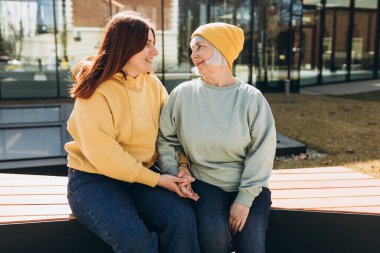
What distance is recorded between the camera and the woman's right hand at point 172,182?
2309mm

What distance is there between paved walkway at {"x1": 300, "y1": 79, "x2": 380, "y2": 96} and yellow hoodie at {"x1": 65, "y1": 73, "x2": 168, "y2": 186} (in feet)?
41.3

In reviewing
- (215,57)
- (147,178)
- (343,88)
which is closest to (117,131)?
(147,178)

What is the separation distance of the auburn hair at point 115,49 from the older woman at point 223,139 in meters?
0.34

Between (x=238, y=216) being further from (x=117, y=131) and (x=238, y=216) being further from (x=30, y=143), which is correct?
(x=30, y=143)

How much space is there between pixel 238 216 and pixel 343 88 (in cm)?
1448

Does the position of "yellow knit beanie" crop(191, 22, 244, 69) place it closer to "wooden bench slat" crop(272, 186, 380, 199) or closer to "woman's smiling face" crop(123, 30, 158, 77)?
"woman's smiling face" crop(123, 30, 158, 77)

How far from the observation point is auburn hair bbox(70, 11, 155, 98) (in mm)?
2258

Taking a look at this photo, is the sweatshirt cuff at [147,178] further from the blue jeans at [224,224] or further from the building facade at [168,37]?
the building facade at [168,37]

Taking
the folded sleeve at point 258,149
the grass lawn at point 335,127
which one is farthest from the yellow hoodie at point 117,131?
the grass lawn at point 335,127

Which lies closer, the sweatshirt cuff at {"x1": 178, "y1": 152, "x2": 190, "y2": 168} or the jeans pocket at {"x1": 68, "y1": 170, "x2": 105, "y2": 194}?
the jeans pocket at {"x1": 68, "y1": 170, "x2": 105, "y2": 194}

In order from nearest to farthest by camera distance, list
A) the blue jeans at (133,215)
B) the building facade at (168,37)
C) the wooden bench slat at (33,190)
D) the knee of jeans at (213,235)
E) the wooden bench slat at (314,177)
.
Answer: the blue jeans at (133,215) < the knee of jeans at (213,235) < the wooden bench slat at (33,190) < the wooden bench slat at (314,177) < the building facade at (168,37)

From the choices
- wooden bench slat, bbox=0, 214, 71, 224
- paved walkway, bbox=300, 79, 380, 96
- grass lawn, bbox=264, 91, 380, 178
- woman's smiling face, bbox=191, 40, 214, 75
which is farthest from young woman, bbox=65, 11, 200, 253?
paved walkway, bbox=300, 79, 380, 96

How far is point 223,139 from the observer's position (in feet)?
7.71

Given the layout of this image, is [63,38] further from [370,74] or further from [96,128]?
[370,74]
